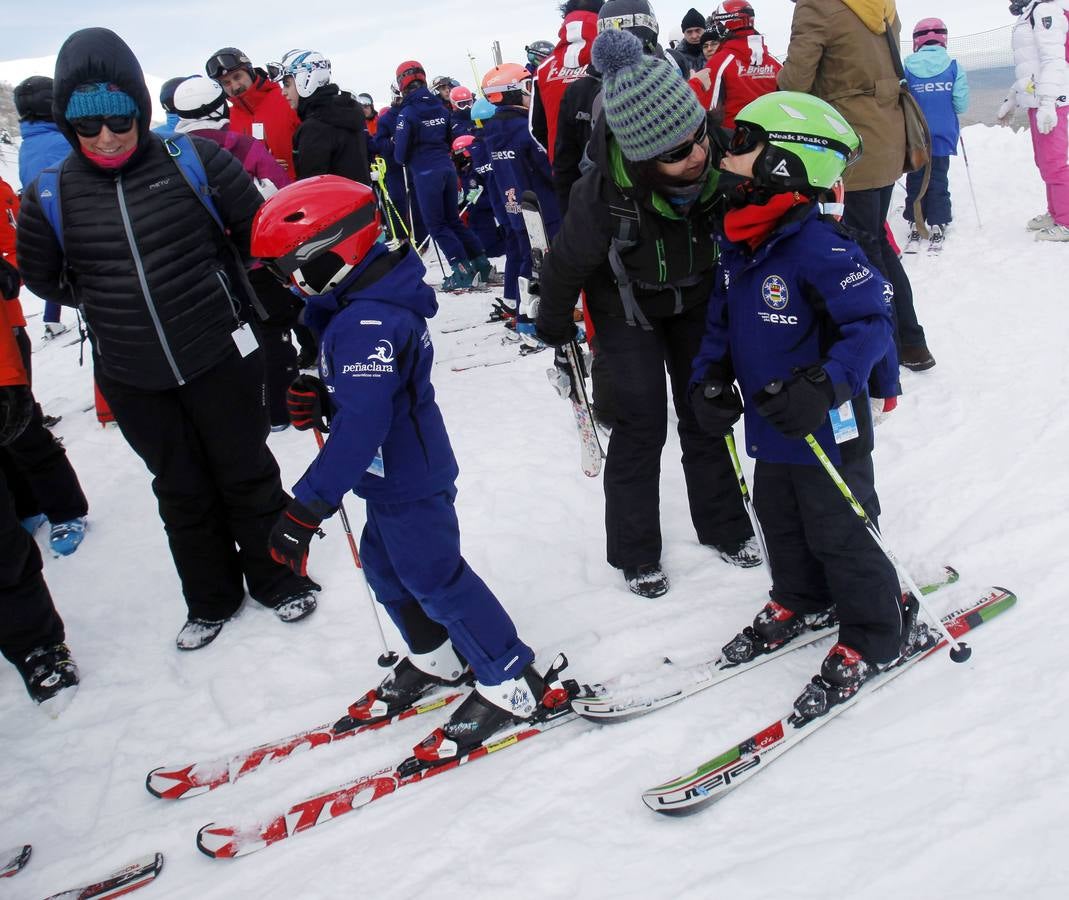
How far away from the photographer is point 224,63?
554cm

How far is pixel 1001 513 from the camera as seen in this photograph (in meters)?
3.56

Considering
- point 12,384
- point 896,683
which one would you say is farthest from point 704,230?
point 12,384

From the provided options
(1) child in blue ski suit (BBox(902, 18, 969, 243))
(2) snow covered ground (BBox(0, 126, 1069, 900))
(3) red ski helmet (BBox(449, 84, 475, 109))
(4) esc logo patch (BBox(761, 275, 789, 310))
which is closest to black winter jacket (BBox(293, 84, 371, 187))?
(2) snow covered ground (BBox(0, 126, 1069, 900))

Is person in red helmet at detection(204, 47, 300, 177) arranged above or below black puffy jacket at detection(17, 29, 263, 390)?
above

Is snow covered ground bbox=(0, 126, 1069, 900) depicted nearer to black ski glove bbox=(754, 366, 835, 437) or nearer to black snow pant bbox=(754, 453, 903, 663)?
black snow pant bbox=(754, 453, 903, 663)

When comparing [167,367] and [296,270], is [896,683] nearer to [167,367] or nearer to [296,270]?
[296,270]

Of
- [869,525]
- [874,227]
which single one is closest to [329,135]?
[874,227]

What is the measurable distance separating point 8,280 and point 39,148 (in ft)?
3.53

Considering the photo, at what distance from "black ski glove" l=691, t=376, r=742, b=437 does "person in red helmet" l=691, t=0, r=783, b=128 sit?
8.81 ft

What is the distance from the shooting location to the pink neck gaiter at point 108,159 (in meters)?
3.05

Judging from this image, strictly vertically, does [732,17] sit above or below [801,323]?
above

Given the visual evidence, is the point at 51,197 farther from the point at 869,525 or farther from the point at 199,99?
the point at 869,525

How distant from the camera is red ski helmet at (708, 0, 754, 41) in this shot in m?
4.84

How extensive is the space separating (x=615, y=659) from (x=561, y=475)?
1.64 m
